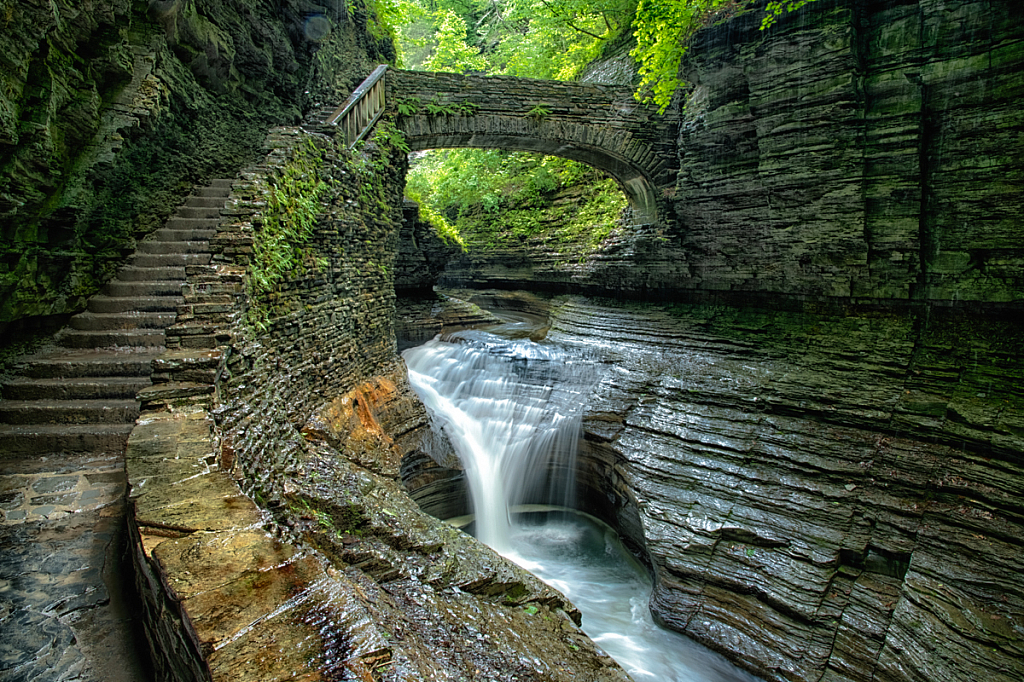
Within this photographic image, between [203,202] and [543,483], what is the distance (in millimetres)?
7016

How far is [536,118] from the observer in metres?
10.3

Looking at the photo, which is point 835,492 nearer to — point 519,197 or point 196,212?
point 196,212

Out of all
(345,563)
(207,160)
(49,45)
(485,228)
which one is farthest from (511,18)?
(345,563)

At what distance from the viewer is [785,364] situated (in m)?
8.23

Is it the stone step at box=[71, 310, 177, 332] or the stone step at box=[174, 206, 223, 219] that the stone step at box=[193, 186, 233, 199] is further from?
the stone step at box=[71, 310, 177, 332]

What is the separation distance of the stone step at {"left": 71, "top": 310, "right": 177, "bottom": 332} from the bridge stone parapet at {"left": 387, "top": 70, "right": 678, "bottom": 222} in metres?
6.11

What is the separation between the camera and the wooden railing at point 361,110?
27.2 feet

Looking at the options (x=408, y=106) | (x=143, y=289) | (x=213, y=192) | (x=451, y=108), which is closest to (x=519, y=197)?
(x=451, y=108)

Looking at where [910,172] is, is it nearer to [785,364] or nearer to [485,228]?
[785,364]

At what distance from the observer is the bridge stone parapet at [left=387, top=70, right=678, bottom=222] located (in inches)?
396

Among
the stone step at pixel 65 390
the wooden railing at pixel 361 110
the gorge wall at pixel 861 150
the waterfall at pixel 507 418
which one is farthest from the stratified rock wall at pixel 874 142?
the stone step at pixel 65 390

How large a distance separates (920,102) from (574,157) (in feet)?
20.7

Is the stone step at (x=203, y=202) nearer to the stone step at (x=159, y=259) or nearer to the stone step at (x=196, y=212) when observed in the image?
the stone step at (x=196, y=212)

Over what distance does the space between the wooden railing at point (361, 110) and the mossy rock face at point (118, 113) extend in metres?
1.82
